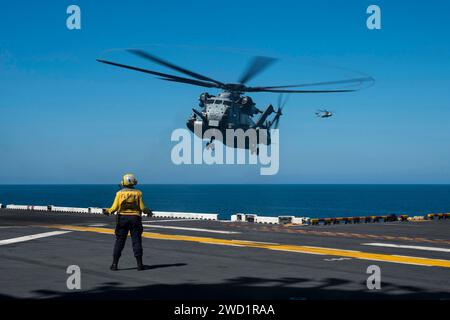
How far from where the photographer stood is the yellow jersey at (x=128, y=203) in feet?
45.4

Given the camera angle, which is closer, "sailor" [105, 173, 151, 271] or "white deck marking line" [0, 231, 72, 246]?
"sailor" [105, 173, 151, 271]

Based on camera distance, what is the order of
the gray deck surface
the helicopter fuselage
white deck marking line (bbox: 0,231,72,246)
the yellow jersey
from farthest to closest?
the helicopter fuselage
white deck marking line (bbox: 0,231,72,246)
the yellow jersey
the gray deck surface

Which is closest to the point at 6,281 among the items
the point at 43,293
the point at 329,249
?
the point at 43,293

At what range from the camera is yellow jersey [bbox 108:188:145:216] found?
1383 centimetres

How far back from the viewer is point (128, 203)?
13.9 meters

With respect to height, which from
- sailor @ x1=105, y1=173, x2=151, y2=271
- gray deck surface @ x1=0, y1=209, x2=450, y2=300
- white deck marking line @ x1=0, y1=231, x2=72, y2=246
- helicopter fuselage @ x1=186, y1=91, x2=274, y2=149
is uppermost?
helicopter fuselage @ x1=186, y1=91, x2=274, y2=149

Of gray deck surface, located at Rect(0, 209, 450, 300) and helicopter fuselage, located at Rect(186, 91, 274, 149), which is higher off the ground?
helicopter fuselage, located at Rect(186, 91, 274, 149)
